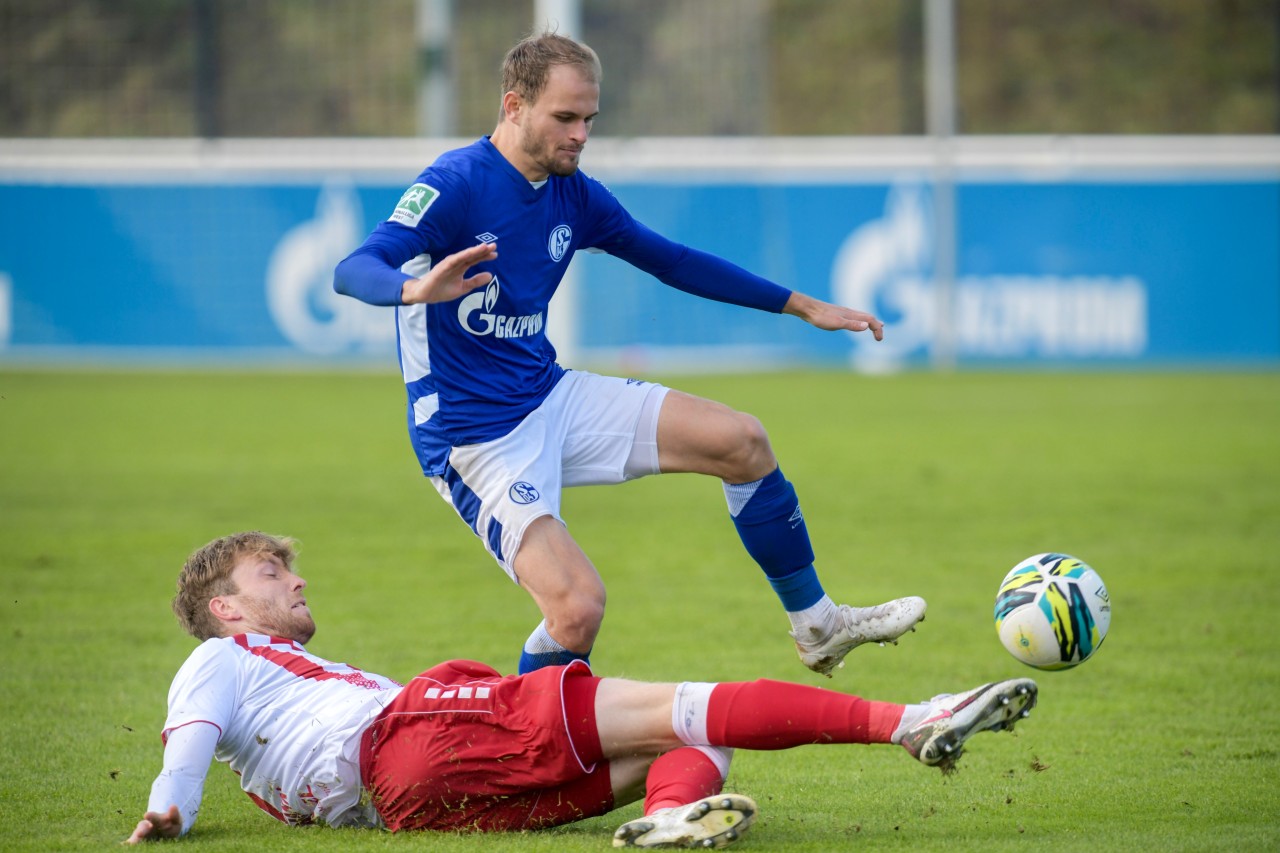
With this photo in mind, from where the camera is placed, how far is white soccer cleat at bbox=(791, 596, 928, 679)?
18.5ft

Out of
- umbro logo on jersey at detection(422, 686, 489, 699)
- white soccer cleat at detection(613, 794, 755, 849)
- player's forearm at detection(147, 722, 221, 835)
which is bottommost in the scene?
white soccer cleat at detection(613, 794, 755, 849)

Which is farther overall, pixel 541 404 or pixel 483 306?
pixel 541 404

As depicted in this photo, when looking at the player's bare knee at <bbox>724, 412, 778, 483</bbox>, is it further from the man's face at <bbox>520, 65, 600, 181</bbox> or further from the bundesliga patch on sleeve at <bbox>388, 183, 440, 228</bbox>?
the bundesliga patch on sleeve at <bbox>388, 183, 440, 228</bbox>

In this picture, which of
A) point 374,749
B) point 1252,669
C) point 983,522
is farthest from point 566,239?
point 983,522

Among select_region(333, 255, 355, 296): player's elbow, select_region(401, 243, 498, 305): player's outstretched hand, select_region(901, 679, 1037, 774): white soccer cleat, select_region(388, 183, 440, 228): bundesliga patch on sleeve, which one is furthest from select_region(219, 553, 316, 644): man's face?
select_region(901, 679, 1037, 774): white soccer cleat

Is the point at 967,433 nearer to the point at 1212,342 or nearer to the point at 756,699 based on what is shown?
the point at 1212,342

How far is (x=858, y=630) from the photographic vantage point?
225 inches

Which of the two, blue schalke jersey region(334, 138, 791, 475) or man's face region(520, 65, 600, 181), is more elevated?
man's face region(520, 65, 600, 181)

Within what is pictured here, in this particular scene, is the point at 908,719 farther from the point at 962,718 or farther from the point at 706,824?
the point at 706,824

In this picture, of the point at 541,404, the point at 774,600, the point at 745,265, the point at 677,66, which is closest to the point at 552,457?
the point at 541,404

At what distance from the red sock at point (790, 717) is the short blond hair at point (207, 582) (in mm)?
1598

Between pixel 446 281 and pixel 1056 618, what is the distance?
2147 millimetres

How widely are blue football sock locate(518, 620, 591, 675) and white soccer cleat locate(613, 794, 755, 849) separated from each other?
1054 mm


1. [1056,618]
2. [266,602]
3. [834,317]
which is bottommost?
[1056,618]
